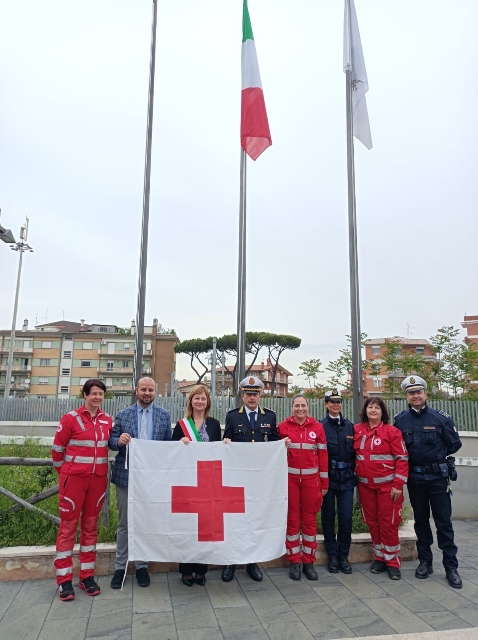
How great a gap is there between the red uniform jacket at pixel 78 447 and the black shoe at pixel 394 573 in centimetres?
291

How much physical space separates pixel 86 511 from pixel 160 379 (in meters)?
61.0

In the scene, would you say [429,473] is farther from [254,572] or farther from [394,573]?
[254,572]

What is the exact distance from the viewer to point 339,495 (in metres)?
4.72

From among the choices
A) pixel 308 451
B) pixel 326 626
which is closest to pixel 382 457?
pixel 308 451

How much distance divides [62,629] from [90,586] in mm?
615

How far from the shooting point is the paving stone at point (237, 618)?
3467mm

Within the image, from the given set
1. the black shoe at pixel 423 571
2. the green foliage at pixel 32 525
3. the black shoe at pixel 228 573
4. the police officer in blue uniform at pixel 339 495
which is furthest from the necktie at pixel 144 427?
the black shoe at pixel 423 571

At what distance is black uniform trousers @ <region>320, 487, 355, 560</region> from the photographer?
4676 mm

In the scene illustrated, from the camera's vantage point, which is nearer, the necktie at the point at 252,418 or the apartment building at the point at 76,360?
the necktie at the point at 252,418

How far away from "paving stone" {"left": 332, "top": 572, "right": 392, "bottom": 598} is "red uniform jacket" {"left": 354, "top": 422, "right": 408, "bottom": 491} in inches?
34.8

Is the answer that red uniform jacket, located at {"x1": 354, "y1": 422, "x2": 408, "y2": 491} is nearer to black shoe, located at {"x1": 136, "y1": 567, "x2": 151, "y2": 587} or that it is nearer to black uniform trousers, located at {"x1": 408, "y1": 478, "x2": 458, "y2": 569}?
black uniform trousers, located at {"x1": 408, "y1": 478, "x2": 458, "y2": 569}

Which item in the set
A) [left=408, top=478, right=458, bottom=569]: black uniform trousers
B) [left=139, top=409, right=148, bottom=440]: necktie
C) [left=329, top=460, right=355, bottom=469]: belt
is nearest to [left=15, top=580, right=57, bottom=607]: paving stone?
[left=139, top=409, right=148, bottom=440]: necktie

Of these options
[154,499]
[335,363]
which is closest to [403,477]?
[154,499]

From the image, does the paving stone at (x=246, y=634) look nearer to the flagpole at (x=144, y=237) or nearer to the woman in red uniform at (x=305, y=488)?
the woman in red uniform at (x=305, y=488)
